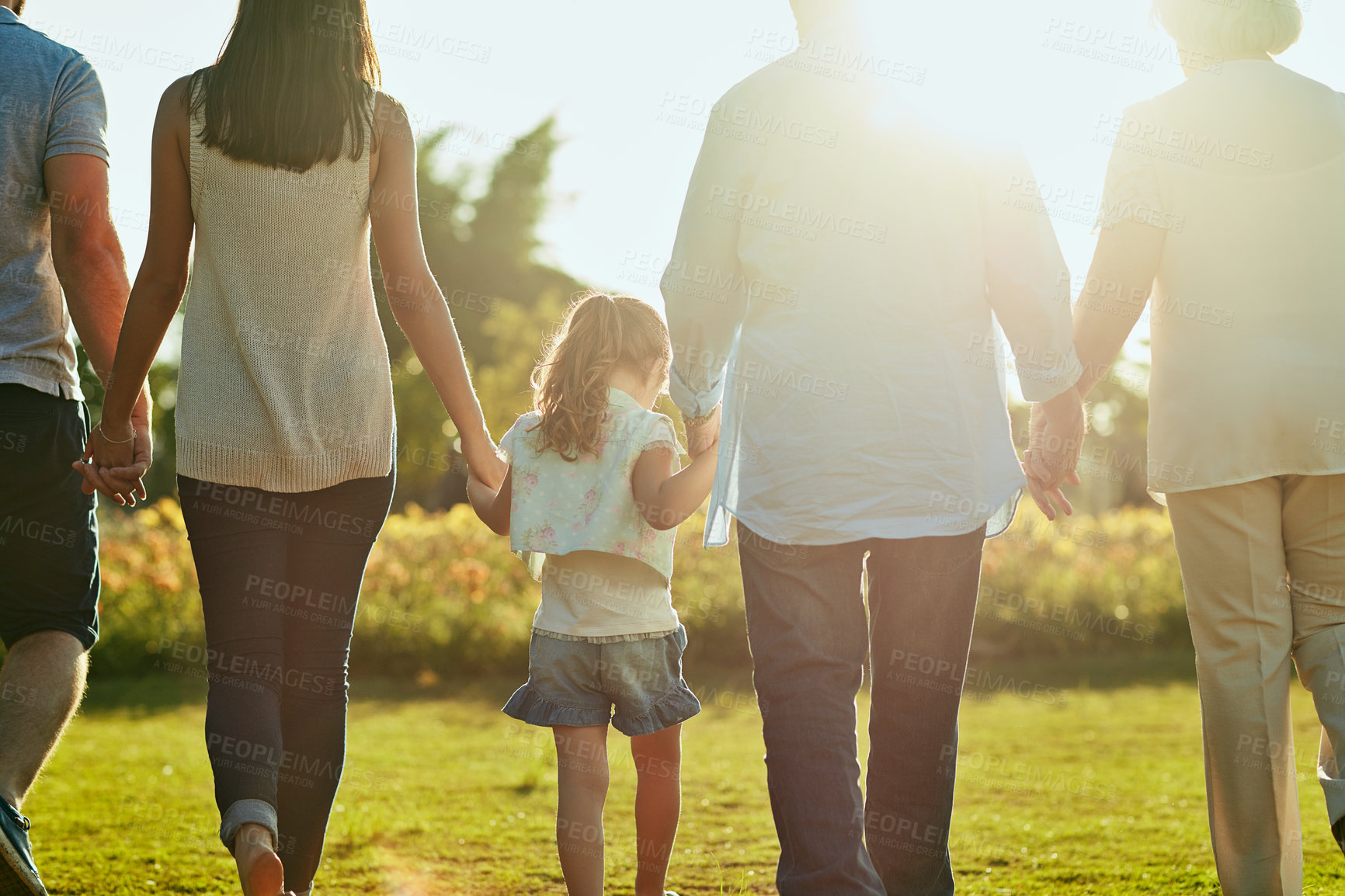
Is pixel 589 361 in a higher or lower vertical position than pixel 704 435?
higher

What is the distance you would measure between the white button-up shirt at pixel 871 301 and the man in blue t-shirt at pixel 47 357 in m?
1.46

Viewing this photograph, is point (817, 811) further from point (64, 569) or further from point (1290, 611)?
point (64, 569)

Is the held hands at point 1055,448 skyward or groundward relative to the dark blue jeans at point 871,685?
skyward

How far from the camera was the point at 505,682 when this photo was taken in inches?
302

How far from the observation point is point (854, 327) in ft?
6.84

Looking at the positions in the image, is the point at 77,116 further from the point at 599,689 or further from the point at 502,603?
the point at 502,603

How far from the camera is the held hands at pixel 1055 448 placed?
2.39 meters

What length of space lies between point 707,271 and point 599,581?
832 millimetres

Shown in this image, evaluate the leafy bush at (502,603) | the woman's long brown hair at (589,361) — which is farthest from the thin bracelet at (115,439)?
the leafy bush at (502,603)

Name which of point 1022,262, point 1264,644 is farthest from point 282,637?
point 1264,644

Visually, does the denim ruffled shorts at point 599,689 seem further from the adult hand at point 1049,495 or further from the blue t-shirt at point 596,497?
the adult hand at point 1049,495

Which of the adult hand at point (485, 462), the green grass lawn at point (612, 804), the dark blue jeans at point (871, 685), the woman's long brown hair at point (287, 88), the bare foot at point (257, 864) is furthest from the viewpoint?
the green grass lawn at point (612, 804)

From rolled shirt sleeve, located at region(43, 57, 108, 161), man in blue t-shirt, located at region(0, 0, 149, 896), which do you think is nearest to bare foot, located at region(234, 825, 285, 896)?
man in blue t-shirt, located at region(0, 0, 149, 896)

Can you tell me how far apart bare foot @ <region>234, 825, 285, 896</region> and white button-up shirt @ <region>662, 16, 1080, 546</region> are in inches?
41.4
